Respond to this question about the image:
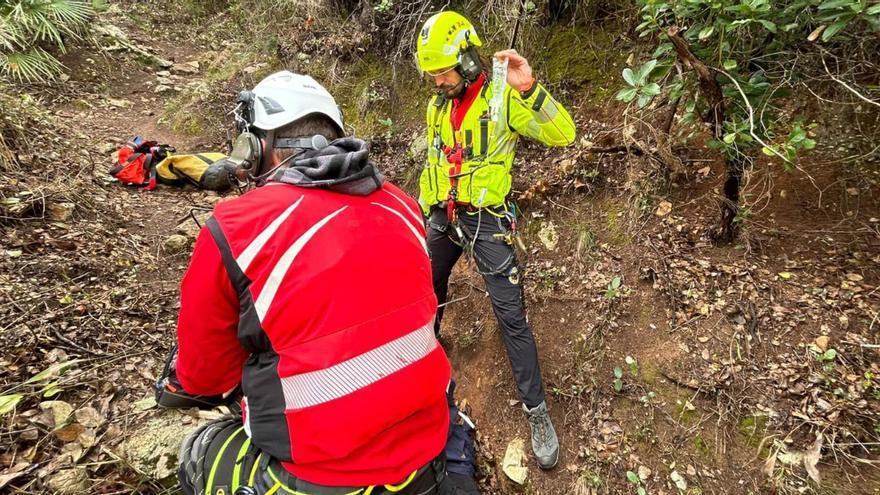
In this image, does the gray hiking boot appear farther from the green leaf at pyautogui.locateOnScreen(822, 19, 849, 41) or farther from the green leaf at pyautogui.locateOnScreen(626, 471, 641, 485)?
the green leaf at pyautogui.locateOnScreen(822, 19, 849, 41)

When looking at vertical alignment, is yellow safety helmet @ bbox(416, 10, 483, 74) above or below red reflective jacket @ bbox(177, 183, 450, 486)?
above

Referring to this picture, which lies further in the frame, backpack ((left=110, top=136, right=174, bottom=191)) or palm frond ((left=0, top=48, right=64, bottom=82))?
palm frond ((left=0, top=48, right=64, bottom=82))

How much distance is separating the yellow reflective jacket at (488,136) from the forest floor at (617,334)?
4.23 ft

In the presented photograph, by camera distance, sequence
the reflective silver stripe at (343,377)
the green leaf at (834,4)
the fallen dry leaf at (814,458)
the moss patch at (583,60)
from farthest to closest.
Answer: the moss patch at (583,60), the fallen dry leaf at (814,458), the green leaf at (834,4), the reflective silver stripe at (343,377)

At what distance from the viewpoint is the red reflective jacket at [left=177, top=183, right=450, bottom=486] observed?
157cm

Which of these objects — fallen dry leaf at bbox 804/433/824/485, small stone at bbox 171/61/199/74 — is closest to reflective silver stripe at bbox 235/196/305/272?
fallen dry leaf at bbox 804/433/824/485

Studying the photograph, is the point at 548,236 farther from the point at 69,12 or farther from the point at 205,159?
the point at 69,12

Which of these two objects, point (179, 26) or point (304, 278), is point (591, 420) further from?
point (179, 26)

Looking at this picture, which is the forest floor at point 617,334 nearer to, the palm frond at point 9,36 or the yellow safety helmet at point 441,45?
the yellow safety helmet at point 441,45

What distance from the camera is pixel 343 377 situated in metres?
1.57

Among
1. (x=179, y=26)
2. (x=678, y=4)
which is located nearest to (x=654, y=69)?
(x=678, y=4)

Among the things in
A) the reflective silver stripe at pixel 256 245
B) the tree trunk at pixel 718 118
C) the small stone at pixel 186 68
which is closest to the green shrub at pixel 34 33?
the small stone at pixel 186 68

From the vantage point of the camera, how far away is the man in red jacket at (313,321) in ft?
5.16

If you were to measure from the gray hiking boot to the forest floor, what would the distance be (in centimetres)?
12
